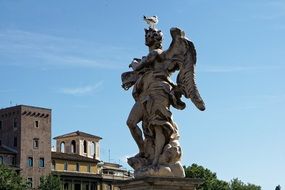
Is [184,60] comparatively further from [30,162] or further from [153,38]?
[30,162]

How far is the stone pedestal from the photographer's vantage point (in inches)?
484

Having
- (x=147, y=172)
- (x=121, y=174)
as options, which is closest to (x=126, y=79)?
(x=147, y=172)

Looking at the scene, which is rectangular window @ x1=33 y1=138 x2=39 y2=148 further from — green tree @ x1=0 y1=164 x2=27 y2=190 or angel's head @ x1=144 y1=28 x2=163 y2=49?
angel's head @ x1=144 y1=28 x2=163 y2=49

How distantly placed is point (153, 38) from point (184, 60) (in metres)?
0.87

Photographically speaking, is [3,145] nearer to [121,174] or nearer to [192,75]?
[121,174]

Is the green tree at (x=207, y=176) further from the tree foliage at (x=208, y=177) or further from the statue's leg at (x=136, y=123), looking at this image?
the statue's leg at (x=136, y=123)

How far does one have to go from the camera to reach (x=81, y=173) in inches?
4250

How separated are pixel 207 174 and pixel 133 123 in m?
80.5

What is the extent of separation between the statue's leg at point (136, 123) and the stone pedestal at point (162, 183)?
3.01 ft

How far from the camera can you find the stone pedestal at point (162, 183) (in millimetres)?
12297

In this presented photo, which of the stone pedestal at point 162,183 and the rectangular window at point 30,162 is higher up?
the rectangular window at point 30,162

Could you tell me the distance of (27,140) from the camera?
102 metres

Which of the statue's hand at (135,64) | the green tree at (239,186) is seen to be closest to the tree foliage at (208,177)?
the green tree at (239,186)

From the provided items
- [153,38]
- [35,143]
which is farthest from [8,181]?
[153,38]
